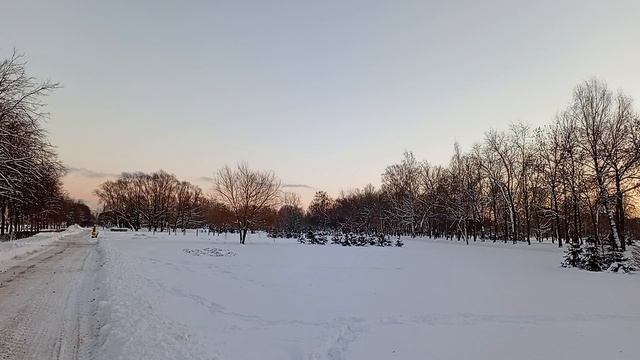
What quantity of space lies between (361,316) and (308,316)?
1.20m

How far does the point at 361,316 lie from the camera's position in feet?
32.8

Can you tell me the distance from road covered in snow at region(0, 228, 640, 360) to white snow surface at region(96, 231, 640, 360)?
0.12ft

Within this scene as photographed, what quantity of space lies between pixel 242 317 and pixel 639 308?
1020cm

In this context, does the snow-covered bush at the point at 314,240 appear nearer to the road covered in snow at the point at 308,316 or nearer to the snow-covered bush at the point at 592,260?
the snow-covered bush at the point at 592,260

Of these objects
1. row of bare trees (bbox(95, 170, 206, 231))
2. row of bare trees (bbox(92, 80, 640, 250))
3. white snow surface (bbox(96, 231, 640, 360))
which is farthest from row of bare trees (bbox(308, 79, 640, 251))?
row of bare trees (bbox(95, 170, 206, 231))

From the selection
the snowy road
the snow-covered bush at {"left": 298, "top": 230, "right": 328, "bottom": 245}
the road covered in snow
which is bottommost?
the snowy road

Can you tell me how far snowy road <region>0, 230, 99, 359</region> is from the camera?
23.3 feet

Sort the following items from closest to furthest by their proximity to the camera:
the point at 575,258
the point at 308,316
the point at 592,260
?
the point at 308,316
the point at 592,260
the point at 575,258

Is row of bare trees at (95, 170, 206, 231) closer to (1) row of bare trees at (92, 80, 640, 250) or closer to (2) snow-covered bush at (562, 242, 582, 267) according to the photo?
(1) row of bare trees at (92, 80, 640, 250)

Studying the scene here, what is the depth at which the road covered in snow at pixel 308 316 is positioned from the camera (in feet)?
24.0

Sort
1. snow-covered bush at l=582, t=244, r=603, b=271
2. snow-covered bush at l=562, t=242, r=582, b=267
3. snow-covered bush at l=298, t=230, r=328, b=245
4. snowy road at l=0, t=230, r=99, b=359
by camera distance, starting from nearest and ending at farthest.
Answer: snowy road at l=0, t=230, r=99, b=359
snow-covered bush at l=582, t=244, r=603, b=271
snow-covered bush at l=562, t=242, r=582, b=267
snow-covered bush at l=298, t=230, r=328, b=245

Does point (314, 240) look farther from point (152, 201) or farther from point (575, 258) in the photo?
point (152, 201)

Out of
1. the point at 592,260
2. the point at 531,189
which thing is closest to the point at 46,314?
the point at 592,260

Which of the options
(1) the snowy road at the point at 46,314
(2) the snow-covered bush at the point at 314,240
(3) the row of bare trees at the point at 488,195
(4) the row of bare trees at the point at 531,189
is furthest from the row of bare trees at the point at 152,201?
(1) the snowy road at the point at 46,314
